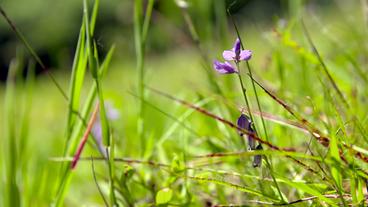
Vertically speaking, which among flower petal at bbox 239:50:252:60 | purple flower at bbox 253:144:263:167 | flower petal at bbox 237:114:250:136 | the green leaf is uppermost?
flower petal at bbox 239:50:252:60

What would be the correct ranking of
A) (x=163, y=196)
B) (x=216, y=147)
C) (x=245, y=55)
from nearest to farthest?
(x=245, y=55) → (x=163, y=196) → (x=216, y=147)

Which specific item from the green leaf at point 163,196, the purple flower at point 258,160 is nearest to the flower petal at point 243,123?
the purple flower at point 258,160

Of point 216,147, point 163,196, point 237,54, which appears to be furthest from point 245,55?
point 216,147

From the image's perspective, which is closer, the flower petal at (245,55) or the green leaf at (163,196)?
the flower petal at (245,55)

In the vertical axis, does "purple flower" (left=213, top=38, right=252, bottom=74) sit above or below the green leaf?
above

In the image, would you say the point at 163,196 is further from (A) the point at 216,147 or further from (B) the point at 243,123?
(A) the point at 216,147

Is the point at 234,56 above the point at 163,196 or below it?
above

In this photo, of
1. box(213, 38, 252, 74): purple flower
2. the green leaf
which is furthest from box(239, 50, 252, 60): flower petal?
the green leaf

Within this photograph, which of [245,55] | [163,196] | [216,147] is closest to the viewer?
[245,55]

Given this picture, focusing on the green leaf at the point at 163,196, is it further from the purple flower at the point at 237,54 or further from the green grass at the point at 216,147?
the purple flower at the point at 237,54

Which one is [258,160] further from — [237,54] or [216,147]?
[216,147]

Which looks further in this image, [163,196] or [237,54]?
[163,196]

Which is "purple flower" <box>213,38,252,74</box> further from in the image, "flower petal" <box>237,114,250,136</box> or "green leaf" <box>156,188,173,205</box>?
"green leaf" <box>156,188,173,205</box>
